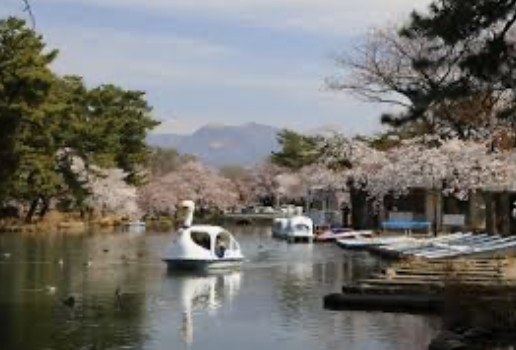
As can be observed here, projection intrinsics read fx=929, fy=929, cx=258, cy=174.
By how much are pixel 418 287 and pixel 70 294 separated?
28.8ft

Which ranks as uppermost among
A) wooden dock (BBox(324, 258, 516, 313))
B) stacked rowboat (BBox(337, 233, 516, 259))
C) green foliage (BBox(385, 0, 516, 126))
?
green foliage (BBox(385, 0, 516, 126))

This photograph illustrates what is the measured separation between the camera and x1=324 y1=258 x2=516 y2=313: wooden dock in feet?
61.0

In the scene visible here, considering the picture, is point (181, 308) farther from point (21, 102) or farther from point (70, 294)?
point (21, 102)

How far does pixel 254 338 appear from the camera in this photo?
56.1ft

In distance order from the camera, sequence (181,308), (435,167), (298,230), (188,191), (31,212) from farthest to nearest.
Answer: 1. (188,191)
2. (31,212)
3. (298,230)
4. (435,167)
5. (181,308)

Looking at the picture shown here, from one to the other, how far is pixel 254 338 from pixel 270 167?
84.7 meters

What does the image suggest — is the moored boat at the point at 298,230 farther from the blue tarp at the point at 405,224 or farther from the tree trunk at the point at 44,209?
the tree trunk at the point at 44,209

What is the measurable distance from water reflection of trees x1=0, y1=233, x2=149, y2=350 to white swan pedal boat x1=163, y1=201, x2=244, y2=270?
1.27 m

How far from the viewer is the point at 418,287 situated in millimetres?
20453

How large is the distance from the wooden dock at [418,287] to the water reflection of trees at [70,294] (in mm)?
4678

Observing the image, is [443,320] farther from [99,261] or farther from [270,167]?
[270,167]

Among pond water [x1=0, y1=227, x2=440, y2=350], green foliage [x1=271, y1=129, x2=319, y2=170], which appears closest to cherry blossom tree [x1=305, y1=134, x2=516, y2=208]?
pond water [x1=0, y1=227, x2=440, y2=350]

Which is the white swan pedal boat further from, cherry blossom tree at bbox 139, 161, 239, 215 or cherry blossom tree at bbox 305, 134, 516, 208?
cherry blossom tree at bbox 139, 161, 239, 215

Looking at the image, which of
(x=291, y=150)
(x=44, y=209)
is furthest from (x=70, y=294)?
(x=291, y=150)
